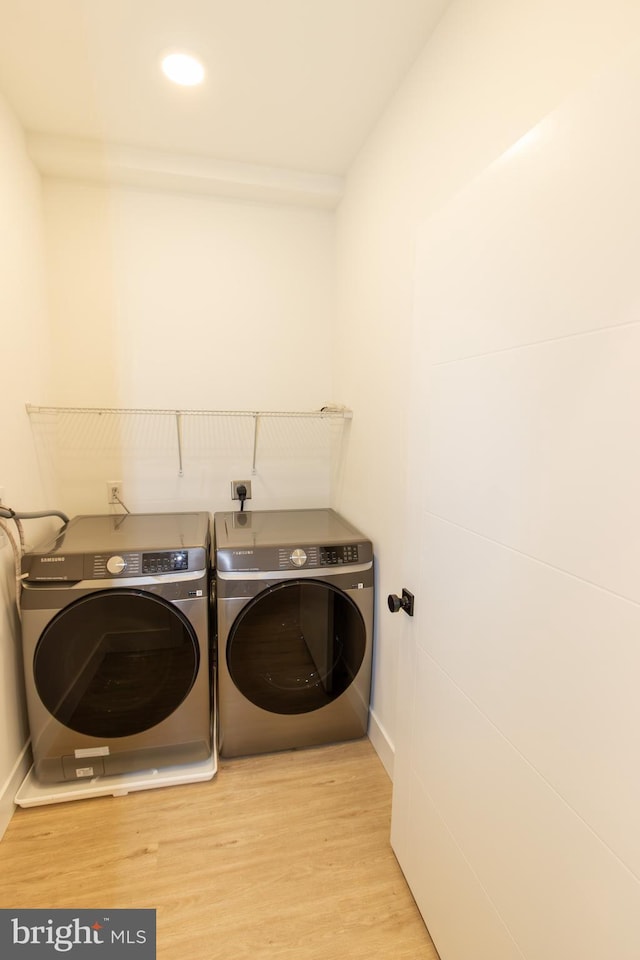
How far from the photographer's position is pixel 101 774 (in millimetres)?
1719

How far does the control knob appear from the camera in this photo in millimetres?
1587

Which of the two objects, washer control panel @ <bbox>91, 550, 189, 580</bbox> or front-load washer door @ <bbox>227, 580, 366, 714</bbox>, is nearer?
washer control panel @ <bbox>91, 550, 189, 580</bbox>

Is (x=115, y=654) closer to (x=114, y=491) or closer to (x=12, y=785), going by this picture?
(x=12, y=785)

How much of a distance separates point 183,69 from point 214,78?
0.11 m

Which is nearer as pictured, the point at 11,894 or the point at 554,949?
the point at 554,949

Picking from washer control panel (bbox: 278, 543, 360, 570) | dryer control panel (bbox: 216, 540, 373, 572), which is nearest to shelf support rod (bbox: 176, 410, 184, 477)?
dryer control panel (bbox: 216, 540, 373, 572)

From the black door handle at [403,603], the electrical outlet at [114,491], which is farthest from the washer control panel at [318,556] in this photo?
the electrical outlet at [114,491]

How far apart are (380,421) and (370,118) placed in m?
1.23

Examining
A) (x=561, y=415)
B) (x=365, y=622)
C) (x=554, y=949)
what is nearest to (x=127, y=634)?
(x=365, y=622)

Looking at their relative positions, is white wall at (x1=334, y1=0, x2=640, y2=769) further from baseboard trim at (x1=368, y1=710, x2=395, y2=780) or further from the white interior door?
the white interior door

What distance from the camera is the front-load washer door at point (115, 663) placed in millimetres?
1597

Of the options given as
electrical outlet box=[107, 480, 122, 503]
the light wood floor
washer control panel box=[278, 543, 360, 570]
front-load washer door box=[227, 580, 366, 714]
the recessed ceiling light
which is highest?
the recessed ceiling light

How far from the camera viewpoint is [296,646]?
6.16 ft

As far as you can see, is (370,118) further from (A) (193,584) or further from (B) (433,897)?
(B) (433,897)
